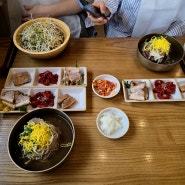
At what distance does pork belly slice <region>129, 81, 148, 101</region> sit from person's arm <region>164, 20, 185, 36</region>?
73cm

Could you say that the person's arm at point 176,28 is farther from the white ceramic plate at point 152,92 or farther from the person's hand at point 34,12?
the person's hand at point 34,12

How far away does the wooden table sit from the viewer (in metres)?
0.91

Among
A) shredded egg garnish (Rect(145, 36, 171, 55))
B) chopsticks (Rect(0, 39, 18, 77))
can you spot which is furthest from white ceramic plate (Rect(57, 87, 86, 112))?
shredded egg garnish (Rect(145, 36, 171, 55))

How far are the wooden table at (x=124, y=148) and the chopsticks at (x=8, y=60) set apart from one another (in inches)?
1.5

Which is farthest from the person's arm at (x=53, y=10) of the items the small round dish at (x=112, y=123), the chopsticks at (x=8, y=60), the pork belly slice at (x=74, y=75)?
the small round dish at (x=112, y=123)

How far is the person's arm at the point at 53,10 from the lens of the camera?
1.64 meters

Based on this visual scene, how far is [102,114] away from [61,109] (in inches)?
8.8

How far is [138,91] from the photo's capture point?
3.92 ft

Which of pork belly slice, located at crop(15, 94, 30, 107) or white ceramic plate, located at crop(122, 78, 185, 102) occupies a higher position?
white ceramic plate, located at crop(122, 78, 185, 102)

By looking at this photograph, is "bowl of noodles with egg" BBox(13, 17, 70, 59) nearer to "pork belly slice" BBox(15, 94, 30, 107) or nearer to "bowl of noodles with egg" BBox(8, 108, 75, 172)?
"pork belly slice" BBox(15, 94, 30, 107)

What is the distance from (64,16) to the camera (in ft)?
5.70

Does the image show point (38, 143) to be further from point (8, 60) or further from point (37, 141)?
point (8, 60)

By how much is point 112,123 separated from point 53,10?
43.8 inches

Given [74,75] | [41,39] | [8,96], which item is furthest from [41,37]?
[8,96]
